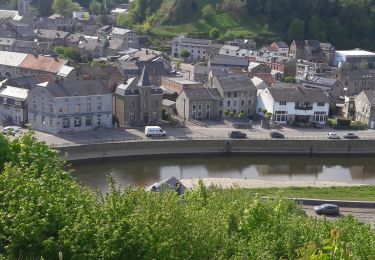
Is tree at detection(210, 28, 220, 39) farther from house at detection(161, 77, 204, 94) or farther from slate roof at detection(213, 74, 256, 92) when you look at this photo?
slate roof at detection(213, 74, 256, 92)

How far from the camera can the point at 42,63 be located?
54969 mm

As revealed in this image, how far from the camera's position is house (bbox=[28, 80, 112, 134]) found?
41.6 m

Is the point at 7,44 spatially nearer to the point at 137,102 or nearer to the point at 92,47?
the point at 92,47

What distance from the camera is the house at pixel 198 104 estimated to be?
155 ft

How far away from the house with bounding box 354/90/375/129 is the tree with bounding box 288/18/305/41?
1598 inches

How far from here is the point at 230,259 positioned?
1417cm

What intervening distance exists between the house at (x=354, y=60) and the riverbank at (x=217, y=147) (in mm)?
34103

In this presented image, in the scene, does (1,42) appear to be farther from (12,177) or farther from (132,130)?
(12,177)

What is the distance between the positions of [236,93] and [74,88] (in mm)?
13739

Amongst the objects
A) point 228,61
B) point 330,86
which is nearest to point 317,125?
point 330,86

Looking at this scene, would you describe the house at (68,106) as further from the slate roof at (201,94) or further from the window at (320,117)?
the window at (320,117)

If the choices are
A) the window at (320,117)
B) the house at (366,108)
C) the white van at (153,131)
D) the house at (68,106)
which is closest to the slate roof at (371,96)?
the house at (366,108)

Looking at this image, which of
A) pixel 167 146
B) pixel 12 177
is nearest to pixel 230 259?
pixel 12 177

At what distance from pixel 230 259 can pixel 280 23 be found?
83.3m
